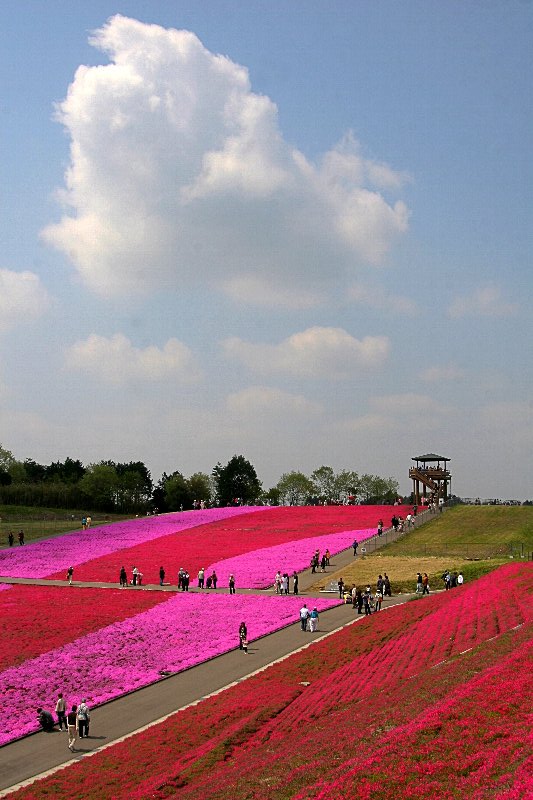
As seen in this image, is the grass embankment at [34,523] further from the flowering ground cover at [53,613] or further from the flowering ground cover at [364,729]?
the flowering ground cover at [364,729]

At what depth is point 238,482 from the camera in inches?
6801

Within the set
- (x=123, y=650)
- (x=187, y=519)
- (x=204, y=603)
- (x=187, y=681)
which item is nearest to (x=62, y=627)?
(x=123, y=650)

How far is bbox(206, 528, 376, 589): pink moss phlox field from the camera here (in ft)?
192

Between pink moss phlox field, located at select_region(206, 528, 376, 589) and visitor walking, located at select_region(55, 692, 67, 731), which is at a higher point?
pink moss phlox field, located at select_region(206, 528, 376, 589)

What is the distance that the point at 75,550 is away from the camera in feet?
255

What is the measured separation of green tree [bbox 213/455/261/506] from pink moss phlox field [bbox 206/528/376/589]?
95458 mm

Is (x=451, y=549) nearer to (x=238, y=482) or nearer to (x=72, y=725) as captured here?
(x=72, y=725)

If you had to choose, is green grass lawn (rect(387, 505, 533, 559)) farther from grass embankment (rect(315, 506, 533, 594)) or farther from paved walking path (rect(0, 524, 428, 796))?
paved walking path (rect(0, 524, 428, 796))

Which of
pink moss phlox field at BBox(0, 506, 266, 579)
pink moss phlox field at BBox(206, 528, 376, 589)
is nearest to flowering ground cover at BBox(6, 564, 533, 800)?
pink moss phlox field at BBox(206, 528, 376, 589)

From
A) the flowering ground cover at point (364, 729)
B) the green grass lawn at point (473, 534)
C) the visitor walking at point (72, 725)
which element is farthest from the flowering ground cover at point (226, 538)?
the visitor walking at point (72, 725)

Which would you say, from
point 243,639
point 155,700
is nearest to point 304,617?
point 243,639

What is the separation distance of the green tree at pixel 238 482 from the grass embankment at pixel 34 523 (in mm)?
48785

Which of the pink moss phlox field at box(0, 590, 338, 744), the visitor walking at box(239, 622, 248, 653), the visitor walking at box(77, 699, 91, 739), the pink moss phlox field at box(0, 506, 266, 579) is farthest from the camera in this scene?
the pink moss phlox field at box(0, 506, 266, 579)

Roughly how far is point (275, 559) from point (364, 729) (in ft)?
151
